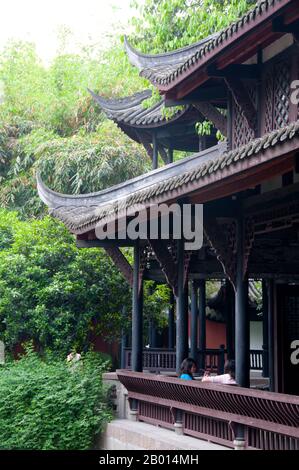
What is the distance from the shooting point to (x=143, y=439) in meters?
11.7

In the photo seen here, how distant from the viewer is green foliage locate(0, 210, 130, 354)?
54.1ft

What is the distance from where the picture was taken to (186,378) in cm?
1158

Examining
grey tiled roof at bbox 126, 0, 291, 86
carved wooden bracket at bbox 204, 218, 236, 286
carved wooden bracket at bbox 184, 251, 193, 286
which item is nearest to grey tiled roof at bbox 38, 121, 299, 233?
carved wooden bracket at bbox 204, 218, 236, 286

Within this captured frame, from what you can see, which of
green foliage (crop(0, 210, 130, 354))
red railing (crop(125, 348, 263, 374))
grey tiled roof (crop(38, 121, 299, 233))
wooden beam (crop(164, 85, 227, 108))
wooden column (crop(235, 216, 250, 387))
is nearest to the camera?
grey tiled roof (crop(38, 121, 299, 233))

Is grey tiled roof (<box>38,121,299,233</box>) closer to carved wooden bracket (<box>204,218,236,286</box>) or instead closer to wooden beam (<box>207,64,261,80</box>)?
carved wooden bracket (<box>204,218,236,286</box>)

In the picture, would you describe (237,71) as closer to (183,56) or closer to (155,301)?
(183,56)

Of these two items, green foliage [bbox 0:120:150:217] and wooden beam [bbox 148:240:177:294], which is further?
A: green foliage [bbox 0:120:150:217]

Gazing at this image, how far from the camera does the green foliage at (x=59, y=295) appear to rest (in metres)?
16.5

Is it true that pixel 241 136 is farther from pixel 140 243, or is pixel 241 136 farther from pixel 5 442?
pixel 5 442

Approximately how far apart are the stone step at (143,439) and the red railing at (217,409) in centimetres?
13

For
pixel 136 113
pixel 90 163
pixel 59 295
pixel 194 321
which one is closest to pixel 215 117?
pixel 59 295

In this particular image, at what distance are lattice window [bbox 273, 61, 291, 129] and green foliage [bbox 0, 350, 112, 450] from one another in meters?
4.72

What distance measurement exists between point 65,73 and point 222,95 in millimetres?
19708

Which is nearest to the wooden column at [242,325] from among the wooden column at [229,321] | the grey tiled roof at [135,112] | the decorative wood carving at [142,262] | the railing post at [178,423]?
the railing post at [178,423]
